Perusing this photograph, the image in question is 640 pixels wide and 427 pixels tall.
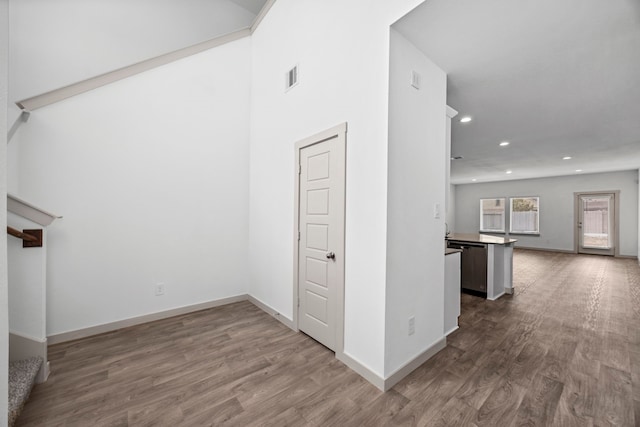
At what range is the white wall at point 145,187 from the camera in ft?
8.61

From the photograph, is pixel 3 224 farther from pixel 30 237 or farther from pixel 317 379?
pixel 317 379

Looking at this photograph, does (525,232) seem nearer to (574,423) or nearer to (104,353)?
(574,423)

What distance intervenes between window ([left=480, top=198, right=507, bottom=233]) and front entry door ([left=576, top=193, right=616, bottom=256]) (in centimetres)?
218

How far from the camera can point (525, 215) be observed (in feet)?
32.4

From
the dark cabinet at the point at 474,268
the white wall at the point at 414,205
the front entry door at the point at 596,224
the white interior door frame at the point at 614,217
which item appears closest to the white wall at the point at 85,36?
the white wall at the point at 414,205

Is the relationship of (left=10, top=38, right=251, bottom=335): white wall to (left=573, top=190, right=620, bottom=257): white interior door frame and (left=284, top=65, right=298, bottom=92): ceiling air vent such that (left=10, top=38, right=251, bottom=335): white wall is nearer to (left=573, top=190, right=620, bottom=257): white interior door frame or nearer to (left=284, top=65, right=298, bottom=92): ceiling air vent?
(left=284, top=65, right=298, bottom=92): ceiling air vent

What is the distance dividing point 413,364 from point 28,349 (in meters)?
3.07

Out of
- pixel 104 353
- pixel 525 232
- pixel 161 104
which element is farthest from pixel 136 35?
pixel 525 232

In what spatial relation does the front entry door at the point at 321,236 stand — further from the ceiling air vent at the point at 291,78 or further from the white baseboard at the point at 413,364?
the ceiling air vent at the point at 291,78

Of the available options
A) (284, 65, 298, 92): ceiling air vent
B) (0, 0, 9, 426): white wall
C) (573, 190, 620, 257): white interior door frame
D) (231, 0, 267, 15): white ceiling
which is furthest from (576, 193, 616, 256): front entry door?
(0, 0, 9, 426): white wall

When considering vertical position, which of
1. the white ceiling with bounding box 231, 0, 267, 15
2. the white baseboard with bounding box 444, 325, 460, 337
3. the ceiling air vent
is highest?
the white ceiling with bounding box 231, 0, 267, 15

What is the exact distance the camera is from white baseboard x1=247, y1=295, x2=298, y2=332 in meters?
3.00

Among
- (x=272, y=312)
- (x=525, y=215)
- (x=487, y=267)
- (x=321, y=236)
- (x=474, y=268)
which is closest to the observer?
(x=321, y=236)

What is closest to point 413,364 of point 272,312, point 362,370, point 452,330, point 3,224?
point 362,370
